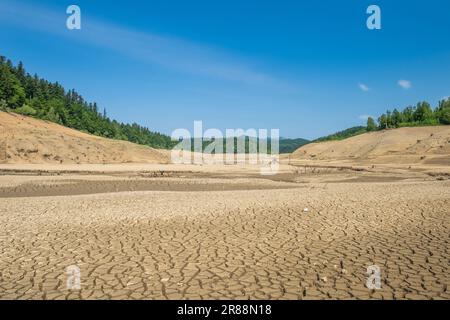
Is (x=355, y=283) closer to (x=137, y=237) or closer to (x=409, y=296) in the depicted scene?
(x=409, y=296)

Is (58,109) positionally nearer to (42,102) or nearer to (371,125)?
(42,102)

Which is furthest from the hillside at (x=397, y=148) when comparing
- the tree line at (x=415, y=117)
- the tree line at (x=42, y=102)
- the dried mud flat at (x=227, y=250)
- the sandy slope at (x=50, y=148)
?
the tree line at (x=42, y=102)

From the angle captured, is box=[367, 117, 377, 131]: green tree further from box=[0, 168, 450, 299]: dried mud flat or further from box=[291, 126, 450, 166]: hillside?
box=[0, 168, 450, 299]: dried mud flat

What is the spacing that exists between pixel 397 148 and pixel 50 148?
241ft

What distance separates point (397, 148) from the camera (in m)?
76.1

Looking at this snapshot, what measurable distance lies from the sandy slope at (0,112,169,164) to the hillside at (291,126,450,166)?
48727 millimetres

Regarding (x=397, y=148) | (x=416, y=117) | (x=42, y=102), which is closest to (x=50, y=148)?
(x=42, y=102)

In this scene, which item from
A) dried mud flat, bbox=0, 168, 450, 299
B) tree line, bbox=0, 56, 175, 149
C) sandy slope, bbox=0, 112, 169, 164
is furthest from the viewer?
tree line, bbox=0, 56, 175, 149

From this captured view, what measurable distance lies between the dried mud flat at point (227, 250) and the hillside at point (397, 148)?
47.2 m

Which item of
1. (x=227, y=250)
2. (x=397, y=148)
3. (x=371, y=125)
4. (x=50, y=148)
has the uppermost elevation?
(x=371, y=125)

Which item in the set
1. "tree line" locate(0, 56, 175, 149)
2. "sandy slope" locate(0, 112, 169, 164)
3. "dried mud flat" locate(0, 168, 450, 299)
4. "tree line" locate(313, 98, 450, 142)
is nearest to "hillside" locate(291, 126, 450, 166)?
"tree line" locate(313, 98, 450, 142)

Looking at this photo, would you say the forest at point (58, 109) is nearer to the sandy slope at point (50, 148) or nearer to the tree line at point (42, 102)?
the tree line at point (42, 102)

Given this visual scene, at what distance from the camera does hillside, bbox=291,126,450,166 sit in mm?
59253
